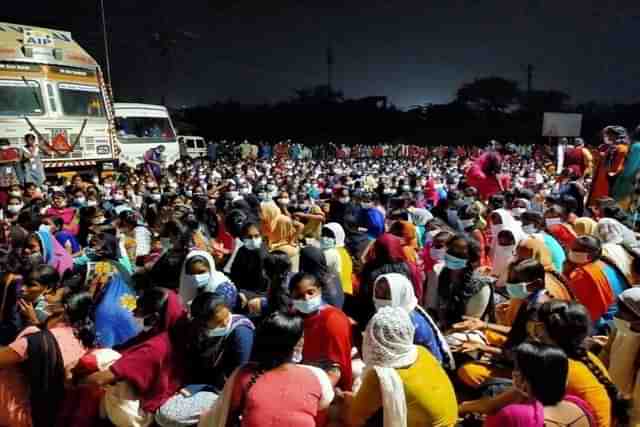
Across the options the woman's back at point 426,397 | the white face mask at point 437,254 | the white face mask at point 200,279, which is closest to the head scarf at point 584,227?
the white face mask at point 437,254

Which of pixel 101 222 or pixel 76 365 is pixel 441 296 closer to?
pixel 76 365

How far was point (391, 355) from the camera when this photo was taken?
217cm

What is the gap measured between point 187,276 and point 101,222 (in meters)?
2.78

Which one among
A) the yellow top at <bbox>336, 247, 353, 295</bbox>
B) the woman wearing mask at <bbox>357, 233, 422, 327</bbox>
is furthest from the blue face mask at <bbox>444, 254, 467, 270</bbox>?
the yellow top at <bbox>336, 247, 353, 295</bbox>

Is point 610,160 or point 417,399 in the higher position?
point 610,160

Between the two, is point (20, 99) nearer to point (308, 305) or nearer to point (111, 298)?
point (111, 298)

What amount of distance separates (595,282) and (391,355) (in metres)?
2.02

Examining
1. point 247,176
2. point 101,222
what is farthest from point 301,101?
point 101,222

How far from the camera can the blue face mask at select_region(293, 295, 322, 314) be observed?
2.97 meters

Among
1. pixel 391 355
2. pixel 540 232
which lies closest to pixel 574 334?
pixel 391 355

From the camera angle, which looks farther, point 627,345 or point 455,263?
point 455,263

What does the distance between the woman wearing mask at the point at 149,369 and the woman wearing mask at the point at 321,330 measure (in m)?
0.67

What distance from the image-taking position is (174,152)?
16531 mm

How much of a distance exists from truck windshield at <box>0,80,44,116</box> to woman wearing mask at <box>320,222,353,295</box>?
26.9ft
